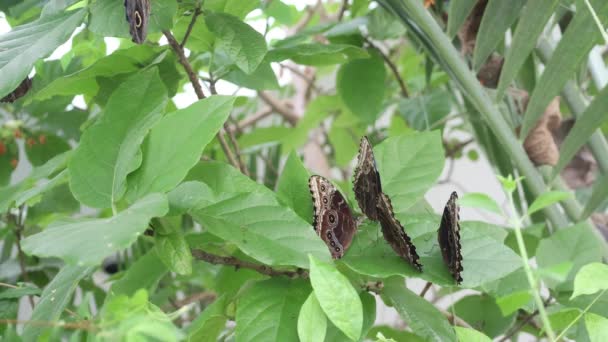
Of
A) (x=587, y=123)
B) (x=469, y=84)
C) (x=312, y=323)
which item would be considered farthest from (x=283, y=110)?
(x=312, y=323)

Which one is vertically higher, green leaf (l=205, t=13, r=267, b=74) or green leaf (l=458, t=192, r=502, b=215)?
green leaf (l=205, t=13, r=267, b=74)

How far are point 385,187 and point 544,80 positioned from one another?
237 mm

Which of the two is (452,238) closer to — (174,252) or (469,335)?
(469,335)

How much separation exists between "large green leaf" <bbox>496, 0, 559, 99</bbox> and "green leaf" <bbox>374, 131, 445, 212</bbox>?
0.18 metres

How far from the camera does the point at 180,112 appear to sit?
1.49 ft

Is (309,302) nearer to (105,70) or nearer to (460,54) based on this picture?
(105,70)

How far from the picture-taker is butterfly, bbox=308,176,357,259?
471mm

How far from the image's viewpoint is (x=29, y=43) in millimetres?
503

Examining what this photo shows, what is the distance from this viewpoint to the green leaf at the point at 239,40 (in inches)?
21.4

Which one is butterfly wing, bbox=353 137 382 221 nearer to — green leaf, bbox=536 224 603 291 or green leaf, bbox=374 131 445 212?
green leaf, bbox=374 131 445 212

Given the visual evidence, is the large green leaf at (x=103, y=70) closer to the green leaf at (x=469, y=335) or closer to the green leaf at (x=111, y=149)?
the green leaf at (x=111, y=149)

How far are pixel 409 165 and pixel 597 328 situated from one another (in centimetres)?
18

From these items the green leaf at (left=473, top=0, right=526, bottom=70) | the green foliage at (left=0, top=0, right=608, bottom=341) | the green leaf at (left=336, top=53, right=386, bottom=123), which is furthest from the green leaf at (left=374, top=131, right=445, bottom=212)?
the green leaf at (left=336, top=53, right=386, bottom=123)

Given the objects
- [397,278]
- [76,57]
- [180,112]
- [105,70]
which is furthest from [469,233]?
[76,57]
